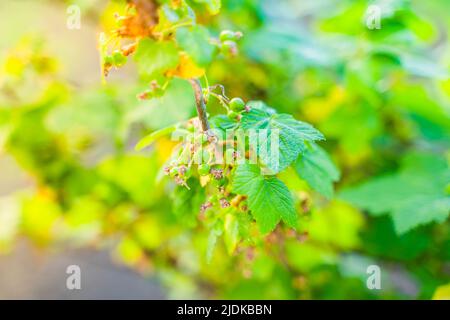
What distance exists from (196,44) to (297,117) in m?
0.59

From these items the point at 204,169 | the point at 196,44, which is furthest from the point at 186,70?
the point at 204,169

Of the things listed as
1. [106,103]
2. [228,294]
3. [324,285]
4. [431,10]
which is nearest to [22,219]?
[106,103]

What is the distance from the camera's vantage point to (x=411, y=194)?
0.82m

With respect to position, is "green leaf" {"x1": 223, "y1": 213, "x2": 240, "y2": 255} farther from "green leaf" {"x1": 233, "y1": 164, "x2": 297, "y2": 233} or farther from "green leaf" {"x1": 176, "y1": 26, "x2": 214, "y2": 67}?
"green leaf" {"x1": 176, "y1": 26, "x2": 214, "y2": 67}

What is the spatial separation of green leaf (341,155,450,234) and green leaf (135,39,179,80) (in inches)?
16.3

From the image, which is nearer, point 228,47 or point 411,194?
point 228,47

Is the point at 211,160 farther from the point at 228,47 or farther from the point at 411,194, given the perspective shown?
the point at 411,194

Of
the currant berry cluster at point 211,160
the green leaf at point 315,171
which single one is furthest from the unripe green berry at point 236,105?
the green leaf at point 315,171

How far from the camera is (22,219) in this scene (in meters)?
1.25

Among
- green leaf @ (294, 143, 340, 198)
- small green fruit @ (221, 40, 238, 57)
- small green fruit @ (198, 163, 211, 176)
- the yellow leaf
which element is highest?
small green fruit @ (221, 40, 238, 57)

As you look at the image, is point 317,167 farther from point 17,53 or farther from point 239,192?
point 17,53

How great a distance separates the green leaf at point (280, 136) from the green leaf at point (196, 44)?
0.27 feet

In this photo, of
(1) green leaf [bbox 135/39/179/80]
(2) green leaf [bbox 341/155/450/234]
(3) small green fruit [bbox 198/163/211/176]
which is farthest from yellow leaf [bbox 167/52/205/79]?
(2) green leaf [bbox 341/155/450/234]

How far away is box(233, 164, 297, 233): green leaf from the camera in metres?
0.54
